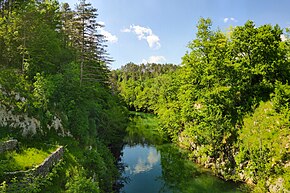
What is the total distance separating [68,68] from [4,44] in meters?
7.14

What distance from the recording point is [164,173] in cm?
3222

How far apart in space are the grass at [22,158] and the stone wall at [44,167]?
0.95 ft

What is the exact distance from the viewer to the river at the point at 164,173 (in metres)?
26.7

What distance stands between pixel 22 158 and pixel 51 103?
8465 millimetres

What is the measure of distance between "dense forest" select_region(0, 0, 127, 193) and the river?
472 centimetres

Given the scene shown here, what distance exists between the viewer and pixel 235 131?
29.9m

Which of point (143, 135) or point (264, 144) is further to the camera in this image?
point (143, 135)

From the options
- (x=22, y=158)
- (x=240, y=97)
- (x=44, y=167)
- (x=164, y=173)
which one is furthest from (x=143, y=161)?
(x=22, y=158)

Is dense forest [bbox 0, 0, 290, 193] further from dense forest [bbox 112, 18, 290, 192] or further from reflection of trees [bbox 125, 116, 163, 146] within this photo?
reflection of trees [bbox 125, 116, 163, 146]

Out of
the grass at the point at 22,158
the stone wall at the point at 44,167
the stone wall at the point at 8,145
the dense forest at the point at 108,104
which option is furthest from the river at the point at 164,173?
the stone wall at the point at 8,145

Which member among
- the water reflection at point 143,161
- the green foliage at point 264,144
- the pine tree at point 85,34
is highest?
the pine tree at point 85,34

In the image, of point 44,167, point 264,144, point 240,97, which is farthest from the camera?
point 240,97

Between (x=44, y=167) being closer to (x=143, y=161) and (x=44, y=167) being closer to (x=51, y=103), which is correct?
(x=51, y=103)

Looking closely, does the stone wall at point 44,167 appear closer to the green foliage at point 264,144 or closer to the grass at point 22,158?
the grass at point 22,158
